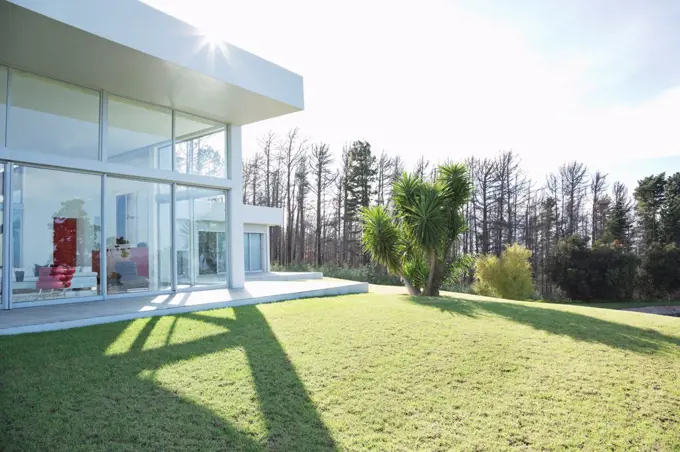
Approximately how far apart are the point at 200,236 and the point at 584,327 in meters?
8.03

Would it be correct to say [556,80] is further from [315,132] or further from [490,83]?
[315,132]

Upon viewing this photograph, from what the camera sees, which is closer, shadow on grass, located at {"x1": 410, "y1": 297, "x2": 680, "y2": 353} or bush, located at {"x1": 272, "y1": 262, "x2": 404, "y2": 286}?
shadow on grass, located at {"x1": 410, "y1": 297, "x2": 680, "y2": 353}

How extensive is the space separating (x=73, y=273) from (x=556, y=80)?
1262cm

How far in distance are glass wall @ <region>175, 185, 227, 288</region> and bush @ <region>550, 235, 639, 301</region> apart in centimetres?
1953

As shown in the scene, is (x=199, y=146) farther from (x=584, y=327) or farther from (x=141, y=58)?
(x=584, y=327)

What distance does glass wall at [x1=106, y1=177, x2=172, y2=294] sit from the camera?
8227mm

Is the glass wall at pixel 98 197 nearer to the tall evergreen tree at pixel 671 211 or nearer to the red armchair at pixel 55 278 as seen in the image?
the red armchair at pixel 55 278

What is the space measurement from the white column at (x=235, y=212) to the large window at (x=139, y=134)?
1.55 metres

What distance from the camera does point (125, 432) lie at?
2.85 metres

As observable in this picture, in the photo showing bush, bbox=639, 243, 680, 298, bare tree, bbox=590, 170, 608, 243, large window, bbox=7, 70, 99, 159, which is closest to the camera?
large window, bbox=7, 70, 99, 159

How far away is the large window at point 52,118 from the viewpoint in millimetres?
7098

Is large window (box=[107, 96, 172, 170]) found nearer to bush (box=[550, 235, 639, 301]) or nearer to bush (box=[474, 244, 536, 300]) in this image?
bush (box=[474, 244, 536, 300])

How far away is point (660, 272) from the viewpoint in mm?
23469

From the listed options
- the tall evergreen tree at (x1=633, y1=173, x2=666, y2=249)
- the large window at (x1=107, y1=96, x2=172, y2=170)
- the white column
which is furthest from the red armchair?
the tall evergreen tree at (x1=633, y1=173, x2=666, y2=249)
